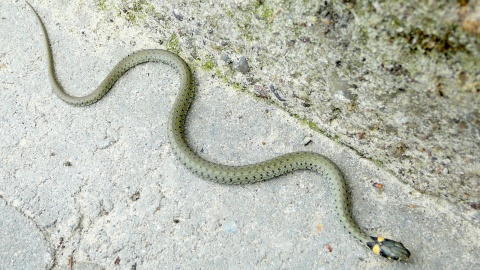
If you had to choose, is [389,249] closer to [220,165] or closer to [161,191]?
[220,165]

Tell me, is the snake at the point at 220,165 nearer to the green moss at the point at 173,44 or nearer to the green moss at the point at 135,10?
the green moss at the point at 173,44

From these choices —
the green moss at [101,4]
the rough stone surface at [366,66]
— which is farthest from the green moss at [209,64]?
the green moss at [101,4]

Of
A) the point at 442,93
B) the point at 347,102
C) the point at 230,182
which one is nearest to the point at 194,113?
the point at 230,182

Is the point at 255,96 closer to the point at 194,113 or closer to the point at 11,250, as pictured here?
the point at 194,113

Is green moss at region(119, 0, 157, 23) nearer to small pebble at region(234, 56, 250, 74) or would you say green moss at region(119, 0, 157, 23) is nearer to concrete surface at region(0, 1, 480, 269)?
concrete surface at region(0, 1, 480, 269)

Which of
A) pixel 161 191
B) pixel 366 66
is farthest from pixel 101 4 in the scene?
pixel 366 66

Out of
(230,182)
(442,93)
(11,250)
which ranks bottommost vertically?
(11,250)
